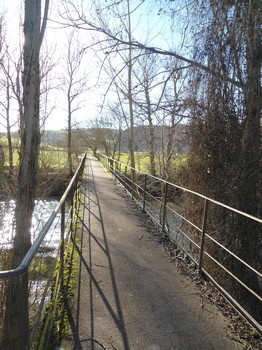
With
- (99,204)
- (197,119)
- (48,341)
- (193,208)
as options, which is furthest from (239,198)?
(99,204)

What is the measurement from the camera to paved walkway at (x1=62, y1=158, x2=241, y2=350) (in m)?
2.71

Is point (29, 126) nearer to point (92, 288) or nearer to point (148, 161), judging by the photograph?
point (92, 288)

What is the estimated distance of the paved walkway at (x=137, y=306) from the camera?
2.71 metres

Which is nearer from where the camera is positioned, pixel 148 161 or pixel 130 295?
pixel 130 295

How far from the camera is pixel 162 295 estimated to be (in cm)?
357

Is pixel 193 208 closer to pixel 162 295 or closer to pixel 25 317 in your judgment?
pixel 162 295

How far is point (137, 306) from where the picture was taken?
10.8 feet

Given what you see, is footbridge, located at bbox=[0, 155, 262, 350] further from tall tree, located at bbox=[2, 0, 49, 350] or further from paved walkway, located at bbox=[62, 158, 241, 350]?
tall tree, located at bbox=[2, 0, 49, 350]

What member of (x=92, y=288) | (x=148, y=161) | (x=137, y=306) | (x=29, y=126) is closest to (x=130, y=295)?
(x=137, y=306)

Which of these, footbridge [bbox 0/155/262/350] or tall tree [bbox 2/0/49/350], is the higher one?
tall tree [bbox 2/0/49/350]

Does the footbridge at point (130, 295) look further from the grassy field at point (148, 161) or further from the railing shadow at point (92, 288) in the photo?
the grassy field at point (148, 161)

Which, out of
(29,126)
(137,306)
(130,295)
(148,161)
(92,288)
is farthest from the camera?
(148,161)

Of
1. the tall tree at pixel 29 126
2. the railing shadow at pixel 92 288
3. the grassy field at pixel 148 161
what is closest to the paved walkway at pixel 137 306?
the railing shadow at pixel 92 288

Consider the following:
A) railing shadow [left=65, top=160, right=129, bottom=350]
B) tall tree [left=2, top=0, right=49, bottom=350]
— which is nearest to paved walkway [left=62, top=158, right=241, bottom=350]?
railing shadow [left=65, top=160, right=129, bottom=350]
